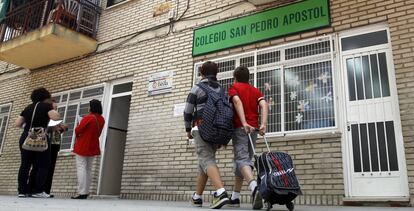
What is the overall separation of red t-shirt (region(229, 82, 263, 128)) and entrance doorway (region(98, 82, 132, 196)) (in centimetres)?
448

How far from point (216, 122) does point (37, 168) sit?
10.8 feet

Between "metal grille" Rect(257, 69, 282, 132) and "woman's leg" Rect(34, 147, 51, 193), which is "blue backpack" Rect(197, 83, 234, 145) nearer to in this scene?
"metal grille" Rect(257, 69, 282, 132)

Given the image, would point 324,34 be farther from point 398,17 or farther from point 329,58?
point 398,17

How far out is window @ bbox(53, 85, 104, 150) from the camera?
9023 millimetres

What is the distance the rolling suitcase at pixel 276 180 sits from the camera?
144 inches

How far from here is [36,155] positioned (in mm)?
5965

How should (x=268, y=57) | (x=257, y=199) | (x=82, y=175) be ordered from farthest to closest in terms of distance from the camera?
(x=268, y=57) < (x=82, y=175) < (x=257, y=199)

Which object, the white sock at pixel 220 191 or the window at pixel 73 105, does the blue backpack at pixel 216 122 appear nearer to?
the white sock at pixel 220 191

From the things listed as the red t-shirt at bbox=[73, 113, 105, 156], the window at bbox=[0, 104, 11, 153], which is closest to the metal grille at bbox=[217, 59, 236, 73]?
the red t-shirt at bbox=[73, 113, 105, 156]

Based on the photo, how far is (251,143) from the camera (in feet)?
14.1

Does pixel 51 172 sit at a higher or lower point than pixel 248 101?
lower

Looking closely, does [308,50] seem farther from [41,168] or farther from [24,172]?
[24,172]

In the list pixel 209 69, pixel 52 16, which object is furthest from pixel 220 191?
pixel 52 16

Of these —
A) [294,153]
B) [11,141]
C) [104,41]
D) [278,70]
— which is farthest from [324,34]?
[11,141]
